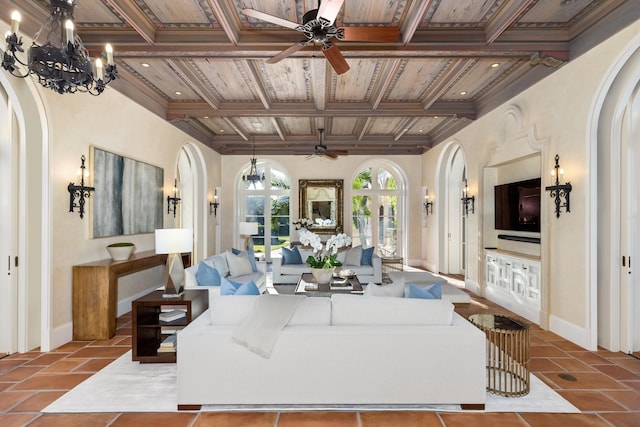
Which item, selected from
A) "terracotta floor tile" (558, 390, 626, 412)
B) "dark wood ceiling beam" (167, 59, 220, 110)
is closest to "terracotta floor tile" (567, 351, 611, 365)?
"terracotta floor tile" (558, 390, 626, 412)

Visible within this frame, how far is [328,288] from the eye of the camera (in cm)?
449

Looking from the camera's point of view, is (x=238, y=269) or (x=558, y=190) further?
(x=238, y=269)

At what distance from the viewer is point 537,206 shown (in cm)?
488

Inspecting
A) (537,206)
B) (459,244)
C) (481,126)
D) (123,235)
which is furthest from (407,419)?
(459,244)

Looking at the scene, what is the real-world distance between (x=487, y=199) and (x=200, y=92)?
515cm

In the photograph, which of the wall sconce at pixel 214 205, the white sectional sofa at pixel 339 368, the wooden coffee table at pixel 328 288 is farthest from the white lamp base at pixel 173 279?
the wall sconce at pixel 214 205

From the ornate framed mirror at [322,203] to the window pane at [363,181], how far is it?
554mm

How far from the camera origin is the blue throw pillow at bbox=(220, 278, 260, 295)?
9.44 feet

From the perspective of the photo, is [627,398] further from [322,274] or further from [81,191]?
[81,191]

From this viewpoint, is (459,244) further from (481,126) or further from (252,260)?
(252,260)

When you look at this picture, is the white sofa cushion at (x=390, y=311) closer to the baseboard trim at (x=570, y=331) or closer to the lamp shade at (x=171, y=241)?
the lamp shade at (x=171, y=241)

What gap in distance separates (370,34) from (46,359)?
442cm

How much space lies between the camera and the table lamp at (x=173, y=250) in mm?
3416

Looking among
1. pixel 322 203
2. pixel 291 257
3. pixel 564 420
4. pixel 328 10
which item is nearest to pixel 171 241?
pixel 328 10
